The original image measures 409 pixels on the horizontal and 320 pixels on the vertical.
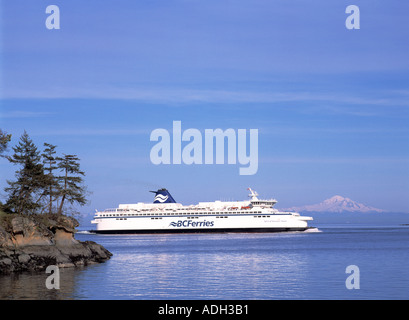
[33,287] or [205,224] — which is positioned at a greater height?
[205,224]

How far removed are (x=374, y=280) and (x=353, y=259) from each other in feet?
49.2

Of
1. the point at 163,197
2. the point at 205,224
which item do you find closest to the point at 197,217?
the point at 205,224

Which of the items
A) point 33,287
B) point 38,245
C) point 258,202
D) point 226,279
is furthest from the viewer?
point 258,202

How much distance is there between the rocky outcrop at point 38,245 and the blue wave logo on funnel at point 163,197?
7244cm

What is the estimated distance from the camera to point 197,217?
373ft

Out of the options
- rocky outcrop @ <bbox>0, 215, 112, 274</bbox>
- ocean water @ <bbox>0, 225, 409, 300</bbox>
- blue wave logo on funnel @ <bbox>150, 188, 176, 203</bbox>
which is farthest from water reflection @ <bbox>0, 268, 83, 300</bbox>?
blue wave logo on funnel @ <bbox>150, 188, 176, 203</bbox>

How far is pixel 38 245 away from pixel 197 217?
71.4 m

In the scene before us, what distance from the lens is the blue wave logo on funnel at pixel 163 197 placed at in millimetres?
121844

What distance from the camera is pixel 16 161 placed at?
4822 centimetres

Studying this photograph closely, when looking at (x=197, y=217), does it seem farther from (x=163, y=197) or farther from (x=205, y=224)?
(x=163, y=197)

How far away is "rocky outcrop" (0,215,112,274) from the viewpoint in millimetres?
40750

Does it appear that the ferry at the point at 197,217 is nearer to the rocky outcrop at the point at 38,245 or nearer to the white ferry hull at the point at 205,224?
the white ferry hull at the point at 205,224

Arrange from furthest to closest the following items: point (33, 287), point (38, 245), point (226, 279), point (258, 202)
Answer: point (258, 202), point (38, 245), point (226, 279), point (33, 287)
